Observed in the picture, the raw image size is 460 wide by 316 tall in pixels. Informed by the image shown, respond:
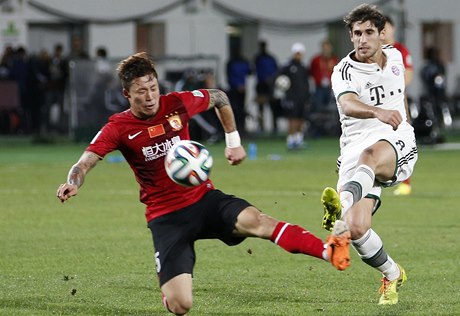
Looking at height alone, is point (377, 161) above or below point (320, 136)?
above

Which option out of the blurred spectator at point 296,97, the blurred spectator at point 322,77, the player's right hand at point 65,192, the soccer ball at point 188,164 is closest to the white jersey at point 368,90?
the soccer ball at point 188,164

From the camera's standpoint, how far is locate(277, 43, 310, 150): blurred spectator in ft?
89.5

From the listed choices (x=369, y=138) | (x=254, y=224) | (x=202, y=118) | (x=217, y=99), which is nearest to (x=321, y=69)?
(x=202, y=118)

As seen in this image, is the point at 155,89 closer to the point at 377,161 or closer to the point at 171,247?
the point at 171,247

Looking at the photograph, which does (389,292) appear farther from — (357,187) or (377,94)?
(377,94)

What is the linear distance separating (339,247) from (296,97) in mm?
19948

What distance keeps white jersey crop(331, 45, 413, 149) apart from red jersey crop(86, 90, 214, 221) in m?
1.53

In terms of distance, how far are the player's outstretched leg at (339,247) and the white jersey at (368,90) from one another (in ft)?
5.71

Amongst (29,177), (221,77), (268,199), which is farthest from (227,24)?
(268,199)

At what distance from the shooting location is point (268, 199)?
686 inches

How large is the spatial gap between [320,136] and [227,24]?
21.8 ft

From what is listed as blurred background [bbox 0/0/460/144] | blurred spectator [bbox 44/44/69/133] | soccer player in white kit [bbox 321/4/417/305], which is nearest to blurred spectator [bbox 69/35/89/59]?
blurred background [bbox 0/0/460/144]

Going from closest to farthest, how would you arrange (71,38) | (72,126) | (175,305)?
(175,305), (72,126), (71,38)

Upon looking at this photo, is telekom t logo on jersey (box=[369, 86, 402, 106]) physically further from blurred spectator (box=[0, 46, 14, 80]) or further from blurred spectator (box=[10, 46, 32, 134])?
blurred spectator (box=[0, 46, 14, 80])
